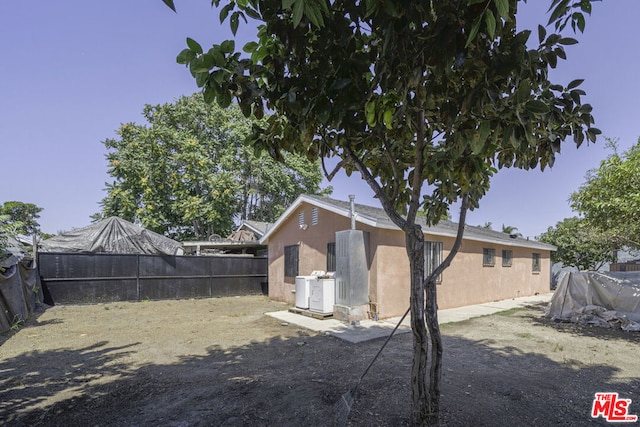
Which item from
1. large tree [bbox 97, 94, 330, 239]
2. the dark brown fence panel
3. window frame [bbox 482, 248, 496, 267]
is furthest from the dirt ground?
large tree [bbox 97, 94, 330, 239]

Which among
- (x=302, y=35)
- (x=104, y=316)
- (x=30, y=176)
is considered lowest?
(x=104, y=316)

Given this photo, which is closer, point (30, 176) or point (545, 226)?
point (30, 176)

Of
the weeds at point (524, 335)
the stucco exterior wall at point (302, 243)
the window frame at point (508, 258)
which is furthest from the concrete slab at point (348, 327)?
the window frame at point (508, 258)

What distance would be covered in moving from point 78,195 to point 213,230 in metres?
7.21

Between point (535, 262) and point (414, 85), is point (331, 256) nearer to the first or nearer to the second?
point (414, 85)

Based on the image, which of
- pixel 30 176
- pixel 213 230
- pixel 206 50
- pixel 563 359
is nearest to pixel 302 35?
pixel 206 50

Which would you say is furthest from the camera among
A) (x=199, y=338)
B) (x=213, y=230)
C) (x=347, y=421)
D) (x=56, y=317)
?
(x=213, y=230)

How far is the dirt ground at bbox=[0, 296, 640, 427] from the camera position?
137 inches

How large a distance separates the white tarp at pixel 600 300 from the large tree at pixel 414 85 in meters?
7.46

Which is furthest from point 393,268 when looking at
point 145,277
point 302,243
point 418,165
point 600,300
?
point 145,277

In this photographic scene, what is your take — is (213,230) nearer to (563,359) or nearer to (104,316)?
(104,316)

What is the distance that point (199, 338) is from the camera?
7.03 metres

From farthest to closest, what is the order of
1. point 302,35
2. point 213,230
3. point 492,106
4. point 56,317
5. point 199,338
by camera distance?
point 213,230
point 56,317
point 199,338
point 302,35
point 492,106

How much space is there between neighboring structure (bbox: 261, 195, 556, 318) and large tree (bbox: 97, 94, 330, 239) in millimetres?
7882
